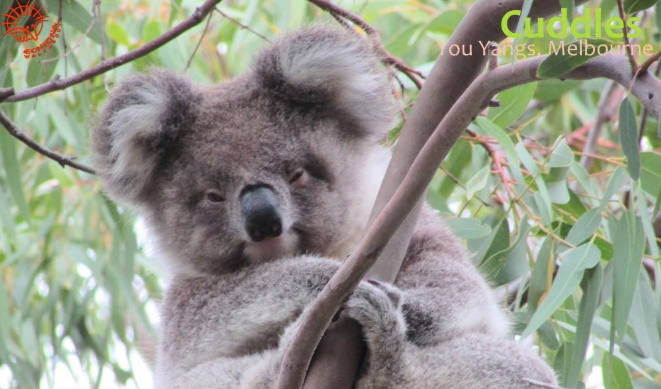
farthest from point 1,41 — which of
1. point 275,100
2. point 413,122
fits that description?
point 413,122

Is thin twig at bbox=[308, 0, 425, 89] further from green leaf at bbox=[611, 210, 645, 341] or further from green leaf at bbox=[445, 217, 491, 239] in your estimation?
green leaf at bbox=[611, 210, 645, 341]

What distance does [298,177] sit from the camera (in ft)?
6.91

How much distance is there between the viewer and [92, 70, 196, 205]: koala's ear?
2.20m

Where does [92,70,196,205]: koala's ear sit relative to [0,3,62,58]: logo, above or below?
below

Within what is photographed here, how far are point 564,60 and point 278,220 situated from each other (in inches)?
29.1

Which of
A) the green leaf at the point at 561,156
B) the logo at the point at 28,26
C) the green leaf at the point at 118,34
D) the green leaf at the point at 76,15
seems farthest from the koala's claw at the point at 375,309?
the green leaf at the point at 118,34

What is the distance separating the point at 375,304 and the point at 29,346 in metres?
2.76

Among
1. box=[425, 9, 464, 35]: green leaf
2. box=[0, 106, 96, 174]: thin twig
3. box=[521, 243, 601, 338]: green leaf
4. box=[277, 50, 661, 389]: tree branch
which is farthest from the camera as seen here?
box=[425, 9, 464, 35]: green leaf

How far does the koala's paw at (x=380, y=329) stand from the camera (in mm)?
1686

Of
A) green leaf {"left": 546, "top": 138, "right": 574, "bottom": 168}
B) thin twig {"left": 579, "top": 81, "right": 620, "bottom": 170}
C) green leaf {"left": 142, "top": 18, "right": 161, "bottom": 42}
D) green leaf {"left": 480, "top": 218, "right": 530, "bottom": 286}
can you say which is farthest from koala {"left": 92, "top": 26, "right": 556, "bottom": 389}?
thin twig {"left": 579, "top": 81, "right": 620, "bottom": 170}

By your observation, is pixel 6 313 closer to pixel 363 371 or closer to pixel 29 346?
pixel 29 346

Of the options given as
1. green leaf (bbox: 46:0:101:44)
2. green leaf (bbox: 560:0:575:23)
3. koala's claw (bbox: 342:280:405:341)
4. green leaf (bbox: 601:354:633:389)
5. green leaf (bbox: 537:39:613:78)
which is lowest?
green leaf (bbox: 601:354:633:389)

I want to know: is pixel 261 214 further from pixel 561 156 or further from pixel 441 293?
pixel 561 156

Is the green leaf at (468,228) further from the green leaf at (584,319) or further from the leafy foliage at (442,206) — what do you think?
the green leaf at (584,319)
